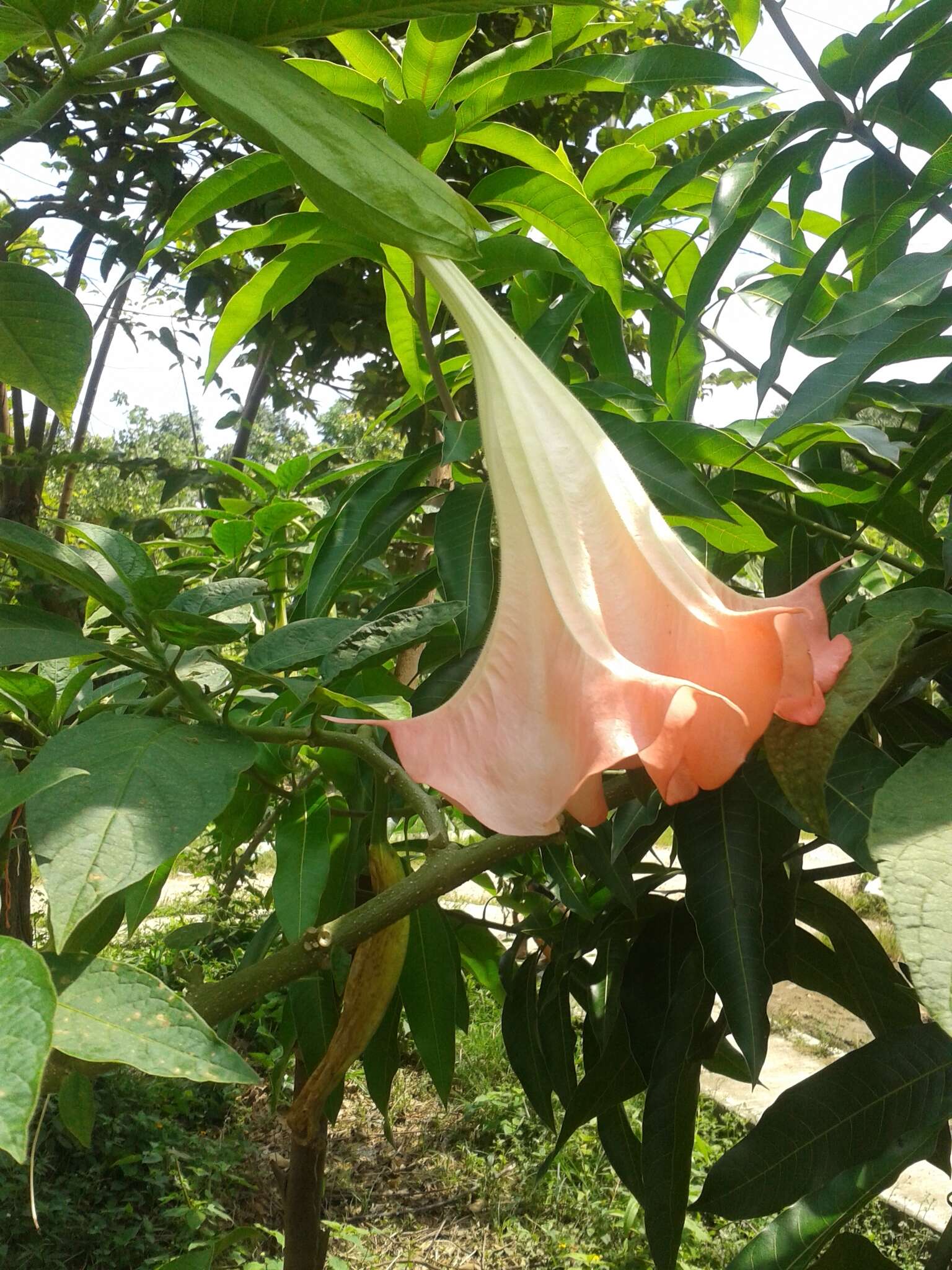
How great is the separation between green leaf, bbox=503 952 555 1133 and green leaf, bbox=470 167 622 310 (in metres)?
0.56

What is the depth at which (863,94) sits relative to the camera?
A: 0.57 m

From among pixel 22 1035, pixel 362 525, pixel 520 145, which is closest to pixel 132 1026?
pixel 22 1035

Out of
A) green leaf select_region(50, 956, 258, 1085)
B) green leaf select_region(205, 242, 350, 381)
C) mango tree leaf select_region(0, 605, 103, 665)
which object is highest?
green leaf select_region(205, 242, 350, 381)

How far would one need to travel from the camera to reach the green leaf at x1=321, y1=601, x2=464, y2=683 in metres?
0.48

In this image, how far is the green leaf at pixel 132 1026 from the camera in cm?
29

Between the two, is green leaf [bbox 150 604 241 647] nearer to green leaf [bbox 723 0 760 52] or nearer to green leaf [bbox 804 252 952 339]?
green leaf [bbox 804 252 952 339]

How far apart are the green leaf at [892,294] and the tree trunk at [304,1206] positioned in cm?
92

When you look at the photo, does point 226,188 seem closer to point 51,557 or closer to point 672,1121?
point 51,557

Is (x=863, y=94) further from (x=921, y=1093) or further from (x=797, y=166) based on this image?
(x=921, y=1093)

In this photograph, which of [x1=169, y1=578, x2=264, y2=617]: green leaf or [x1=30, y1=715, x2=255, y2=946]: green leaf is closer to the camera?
[x1=30, y1=715, x2=255, y2=946]: green leaf

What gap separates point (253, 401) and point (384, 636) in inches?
110

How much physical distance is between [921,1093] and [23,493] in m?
2.50

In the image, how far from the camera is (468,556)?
57cm

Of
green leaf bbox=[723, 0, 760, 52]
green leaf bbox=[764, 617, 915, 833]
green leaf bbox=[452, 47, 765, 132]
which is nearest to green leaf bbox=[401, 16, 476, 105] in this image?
green leaf bbox=[452, 47, 765, 132]
